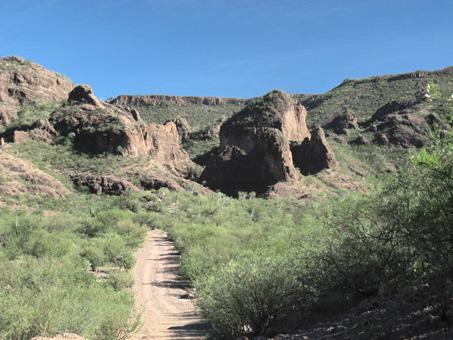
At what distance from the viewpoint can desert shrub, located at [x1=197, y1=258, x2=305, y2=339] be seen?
10.4m

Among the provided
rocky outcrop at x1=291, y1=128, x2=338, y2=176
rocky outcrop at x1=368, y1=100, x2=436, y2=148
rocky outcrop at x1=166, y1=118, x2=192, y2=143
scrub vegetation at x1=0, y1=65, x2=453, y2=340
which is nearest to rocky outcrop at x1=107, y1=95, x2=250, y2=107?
rocky outcrop at x1=166, y1=118, x2=192, y2=143

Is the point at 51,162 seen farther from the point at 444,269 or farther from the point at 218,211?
the point at 444,269

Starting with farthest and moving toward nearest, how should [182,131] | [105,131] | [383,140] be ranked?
[182,131], [383,140], [105,131]

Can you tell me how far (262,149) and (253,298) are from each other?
5680cm

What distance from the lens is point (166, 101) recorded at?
146625mm

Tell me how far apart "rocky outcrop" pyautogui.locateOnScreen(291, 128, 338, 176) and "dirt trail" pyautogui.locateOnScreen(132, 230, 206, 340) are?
43706 millimetres

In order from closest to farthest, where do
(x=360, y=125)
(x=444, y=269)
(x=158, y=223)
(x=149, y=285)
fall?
(x=444, y=269) → (x=149, y=285) → (x=158, y=223) → (x=360, y=125)

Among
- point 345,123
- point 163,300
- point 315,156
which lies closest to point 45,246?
point 163,300

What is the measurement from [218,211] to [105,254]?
84.9ft

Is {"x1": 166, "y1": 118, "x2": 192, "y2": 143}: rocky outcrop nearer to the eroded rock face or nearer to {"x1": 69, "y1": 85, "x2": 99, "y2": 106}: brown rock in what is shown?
the eroded rock face

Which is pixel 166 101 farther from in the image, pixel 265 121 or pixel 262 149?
pixel 262 149

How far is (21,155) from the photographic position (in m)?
52.3

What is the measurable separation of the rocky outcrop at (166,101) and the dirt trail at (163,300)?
121339mm

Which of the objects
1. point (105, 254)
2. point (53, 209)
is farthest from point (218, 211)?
point (105, 254)
